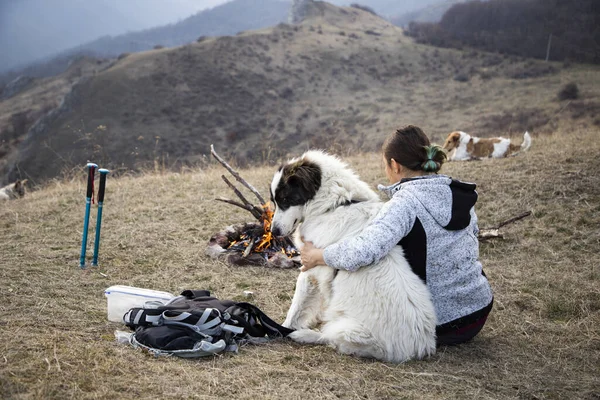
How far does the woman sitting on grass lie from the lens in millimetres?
3027

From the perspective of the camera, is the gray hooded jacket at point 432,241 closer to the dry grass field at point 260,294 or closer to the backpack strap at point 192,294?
the dry grass field at point 260,294

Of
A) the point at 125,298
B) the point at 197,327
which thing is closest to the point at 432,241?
the point at 197,327

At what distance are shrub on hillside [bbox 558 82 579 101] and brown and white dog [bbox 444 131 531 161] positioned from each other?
72.0ft

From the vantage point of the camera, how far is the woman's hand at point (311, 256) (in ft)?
11.0

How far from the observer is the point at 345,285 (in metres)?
3.21

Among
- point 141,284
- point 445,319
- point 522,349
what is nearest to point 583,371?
point 522,349

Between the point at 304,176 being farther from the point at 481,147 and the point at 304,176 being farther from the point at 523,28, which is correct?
the point at 523,28

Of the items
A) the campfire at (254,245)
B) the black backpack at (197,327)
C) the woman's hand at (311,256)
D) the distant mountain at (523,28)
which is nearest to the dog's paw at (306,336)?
the black backpack at (197,327)

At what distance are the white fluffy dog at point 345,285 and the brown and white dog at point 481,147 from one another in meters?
7.74

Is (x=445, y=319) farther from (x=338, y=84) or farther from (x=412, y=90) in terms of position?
(x=338, y=84)

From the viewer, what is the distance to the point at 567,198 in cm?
691

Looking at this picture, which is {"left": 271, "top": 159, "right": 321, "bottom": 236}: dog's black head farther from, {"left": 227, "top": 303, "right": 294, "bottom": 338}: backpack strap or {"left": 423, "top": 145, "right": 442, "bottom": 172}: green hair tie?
{"left": 423, "top": 145, "right": 442, "bottom": 172}: green hair tie

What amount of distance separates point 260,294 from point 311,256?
5.61ft

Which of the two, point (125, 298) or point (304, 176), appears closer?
point (304, 176)
